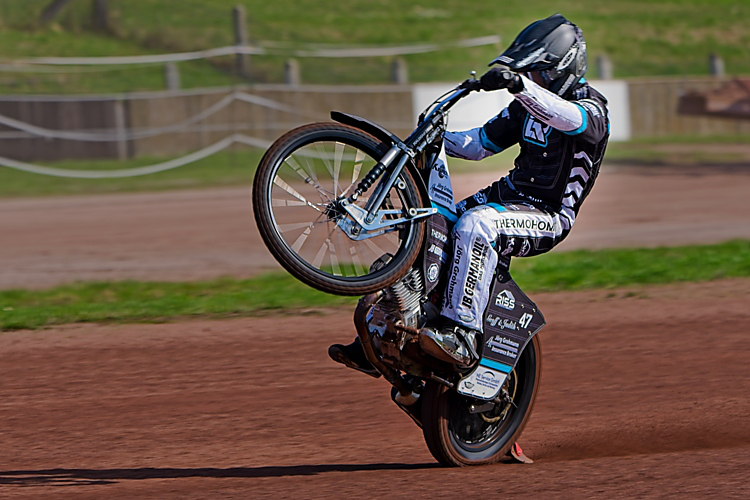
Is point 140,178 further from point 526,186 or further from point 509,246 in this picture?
point 509,246

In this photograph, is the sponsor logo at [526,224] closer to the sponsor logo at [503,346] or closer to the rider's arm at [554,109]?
the rider's arm at [554,109]

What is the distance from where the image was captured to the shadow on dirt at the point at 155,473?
5.18 meters

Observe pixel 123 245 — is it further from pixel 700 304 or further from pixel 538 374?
pixel 538 374

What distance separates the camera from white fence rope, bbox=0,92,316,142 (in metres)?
21.7

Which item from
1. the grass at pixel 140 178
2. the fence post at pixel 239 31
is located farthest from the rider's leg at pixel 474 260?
the fence post at pixel 239 31

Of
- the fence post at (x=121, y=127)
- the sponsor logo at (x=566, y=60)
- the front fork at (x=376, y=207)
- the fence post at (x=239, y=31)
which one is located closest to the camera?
the front fork at (x=376, y=207)

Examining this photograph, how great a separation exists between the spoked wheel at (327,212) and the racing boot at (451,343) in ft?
1.15

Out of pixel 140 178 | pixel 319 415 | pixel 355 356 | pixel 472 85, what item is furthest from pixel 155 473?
pixel 140 178

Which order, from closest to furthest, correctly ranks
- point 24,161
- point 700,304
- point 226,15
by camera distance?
point 700,304, point 24,161, point 226,15

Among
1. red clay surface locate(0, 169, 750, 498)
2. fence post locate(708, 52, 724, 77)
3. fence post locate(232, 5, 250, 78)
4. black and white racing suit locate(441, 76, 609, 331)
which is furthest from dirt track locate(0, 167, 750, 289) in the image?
fence post locate(708, 52, 724, 77)

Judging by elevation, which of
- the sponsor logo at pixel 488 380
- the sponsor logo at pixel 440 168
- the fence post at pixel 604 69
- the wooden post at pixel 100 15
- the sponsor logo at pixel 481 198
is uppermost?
the wooden post at pixel 100 15

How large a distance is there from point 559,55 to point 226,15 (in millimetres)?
29826

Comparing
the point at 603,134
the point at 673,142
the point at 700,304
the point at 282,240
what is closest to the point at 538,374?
the point at 603,134

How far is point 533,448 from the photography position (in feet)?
19.6
